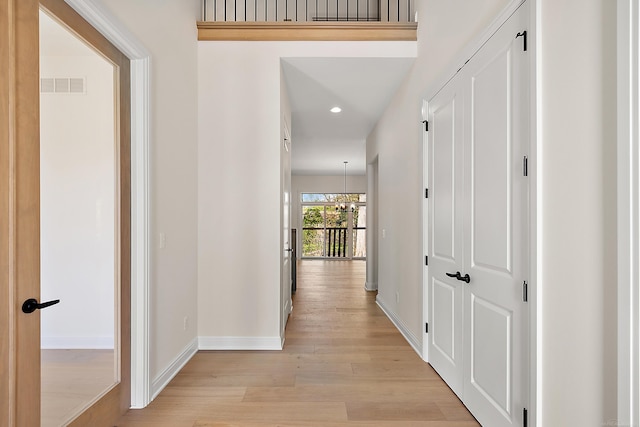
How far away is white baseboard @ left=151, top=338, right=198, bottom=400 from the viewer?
7.95 ft

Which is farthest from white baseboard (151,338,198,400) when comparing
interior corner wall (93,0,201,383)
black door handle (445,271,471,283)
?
black door handle (445,271,471,283)

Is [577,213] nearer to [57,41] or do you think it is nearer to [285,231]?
[57,41]

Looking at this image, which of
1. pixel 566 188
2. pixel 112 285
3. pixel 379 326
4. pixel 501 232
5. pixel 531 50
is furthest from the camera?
pixel 379 326

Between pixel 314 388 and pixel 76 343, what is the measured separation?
1559 mm

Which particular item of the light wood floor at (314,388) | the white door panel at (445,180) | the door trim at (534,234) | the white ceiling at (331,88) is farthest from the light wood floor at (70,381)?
the white door panel at (445,180)

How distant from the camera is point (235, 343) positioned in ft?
10.7

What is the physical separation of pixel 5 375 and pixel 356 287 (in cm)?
567

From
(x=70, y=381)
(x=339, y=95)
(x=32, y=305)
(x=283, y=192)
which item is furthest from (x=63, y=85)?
(x=339, y=95)

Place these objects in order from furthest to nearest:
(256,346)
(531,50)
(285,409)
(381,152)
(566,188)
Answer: (381,152), (256,346), (285,409), (531,50), (566,188)

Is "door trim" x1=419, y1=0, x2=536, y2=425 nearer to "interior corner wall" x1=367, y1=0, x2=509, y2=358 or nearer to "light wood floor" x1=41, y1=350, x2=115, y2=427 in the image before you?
"interior corner wall" x1=367, y1=0, x2=509, y2=358

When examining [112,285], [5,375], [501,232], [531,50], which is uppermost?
[531,50]

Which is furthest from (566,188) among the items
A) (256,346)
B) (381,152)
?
(381,152)

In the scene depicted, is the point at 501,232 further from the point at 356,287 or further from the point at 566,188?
the point at 356,287

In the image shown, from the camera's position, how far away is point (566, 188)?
1.40 m
